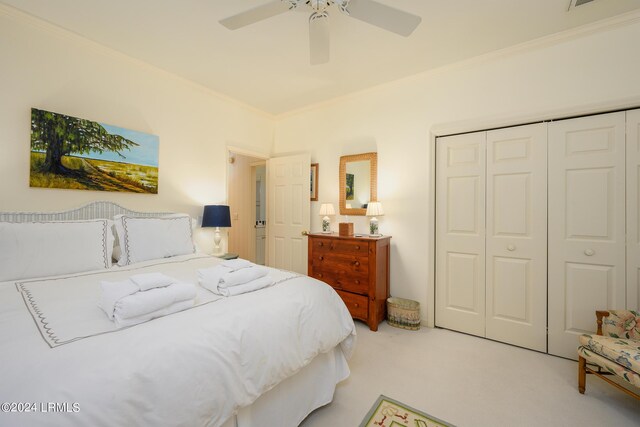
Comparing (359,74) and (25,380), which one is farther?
(359,74)

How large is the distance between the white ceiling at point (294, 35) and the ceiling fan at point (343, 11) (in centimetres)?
31

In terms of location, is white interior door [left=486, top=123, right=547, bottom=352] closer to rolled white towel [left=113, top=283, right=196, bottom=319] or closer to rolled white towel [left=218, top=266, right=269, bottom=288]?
rolled white towel [left=218, top=266, right=269, bottom=288]

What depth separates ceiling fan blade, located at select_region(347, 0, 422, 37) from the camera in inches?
65.4

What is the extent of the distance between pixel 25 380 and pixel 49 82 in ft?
8.56

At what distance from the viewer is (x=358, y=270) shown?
2.98m

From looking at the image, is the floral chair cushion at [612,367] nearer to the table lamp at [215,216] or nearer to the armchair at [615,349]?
the armchair at [615,349]

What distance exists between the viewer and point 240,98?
3689 mm

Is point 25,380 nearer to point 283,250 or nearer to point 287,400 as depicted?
point 287,400

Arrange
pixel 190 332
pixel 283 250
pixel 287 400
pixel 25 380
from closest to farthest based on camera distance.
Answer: pixel 25 380, pixel 190 332, pixel 287 400, pixel 283 250

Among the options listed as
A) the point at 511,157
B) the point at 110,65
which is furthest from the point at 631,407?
the point at 110,65

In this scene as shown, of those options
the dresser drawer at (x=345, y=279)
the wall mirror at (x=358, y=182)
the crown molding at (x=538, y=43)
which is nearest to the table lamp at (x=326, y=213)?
the wall mirror at (x=358, y=182)

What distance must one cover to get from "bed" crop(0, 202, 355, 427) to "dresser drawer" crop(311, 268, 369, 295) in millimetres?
1106

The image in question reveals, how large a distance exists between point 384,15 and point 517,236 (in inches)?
86.8

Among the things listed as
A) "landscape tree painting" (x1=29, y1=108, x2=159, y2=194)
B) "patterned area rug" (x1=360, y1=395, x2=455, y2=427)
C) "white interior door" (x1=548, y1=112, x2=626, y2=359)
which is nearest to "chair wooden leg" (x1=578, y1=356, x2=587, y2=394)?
"white interior door" (x1=548, y1=112, x2=626, y2=359)
